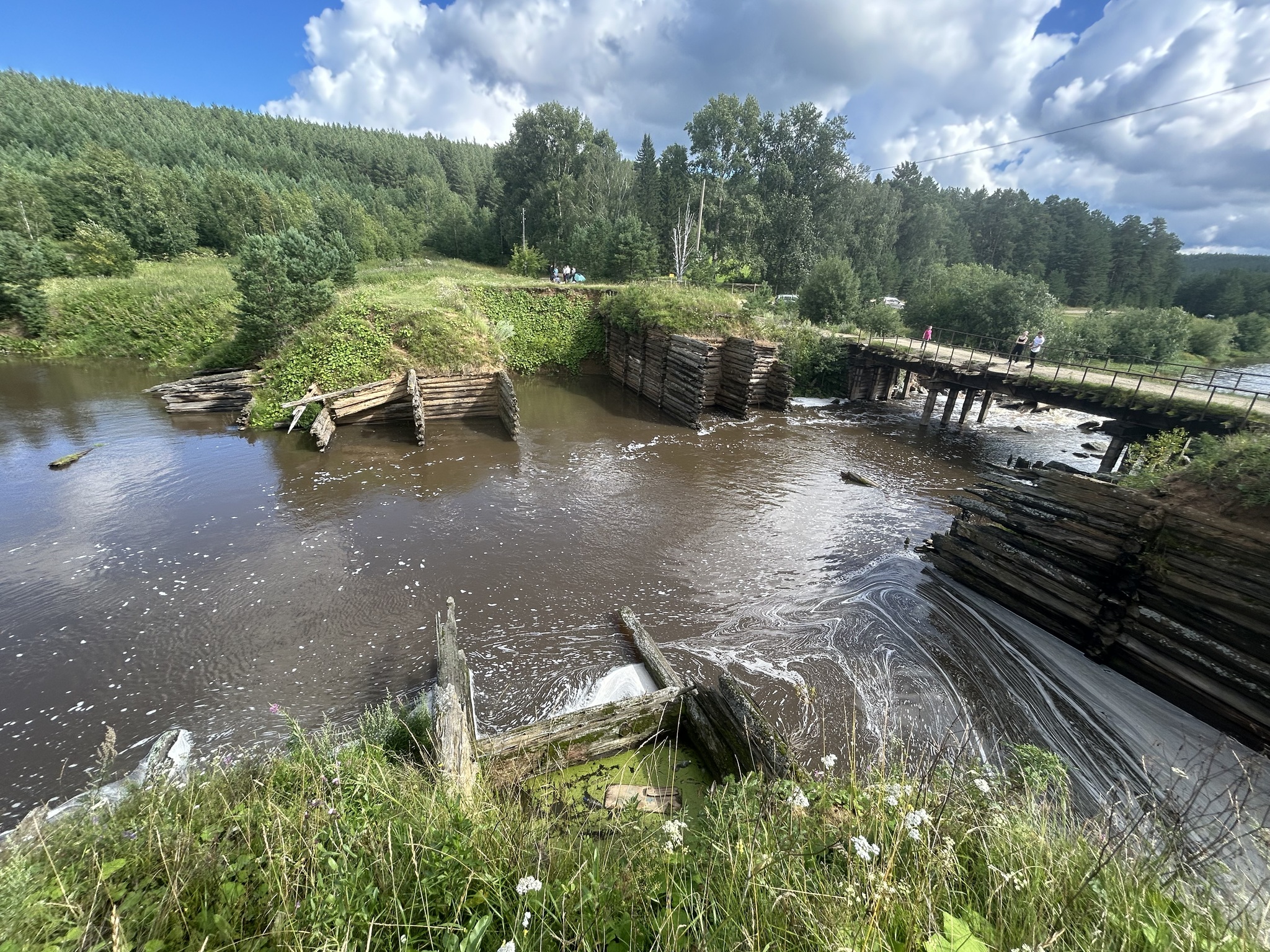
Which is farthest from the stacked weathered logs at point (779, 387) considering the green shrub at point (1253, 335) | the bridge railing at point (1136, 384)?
the green shrub at point (1253, 335)

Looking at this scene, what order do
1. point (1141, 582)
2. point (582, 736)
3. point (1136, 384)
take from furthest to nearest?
point (1136, 384) → point (1141, 582) → point (582, 736)

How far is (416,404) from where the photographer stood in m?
15.9

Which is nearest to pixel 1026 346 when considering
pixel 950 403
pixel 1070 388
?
pixel 950 403

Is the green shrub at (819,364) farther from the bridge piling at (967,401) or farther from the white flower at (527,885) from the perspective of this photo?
the white flower at (527,885)

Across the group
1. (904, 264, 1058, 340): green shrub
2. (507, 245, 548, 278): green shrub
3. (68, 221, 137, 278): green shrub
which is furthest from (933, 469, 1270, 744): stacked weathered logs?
(68, 221, 137, 278): green shrub

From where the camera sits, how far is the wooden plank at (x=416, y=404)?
1577 cm

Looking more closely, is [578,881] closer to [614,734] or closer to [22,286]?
[614,734]

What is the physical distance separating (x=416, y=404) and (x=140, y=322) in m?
20.8

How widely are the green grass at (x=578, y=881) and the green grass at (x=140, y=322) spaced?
90.4ft

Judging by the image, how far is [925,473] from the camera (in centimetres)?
1619

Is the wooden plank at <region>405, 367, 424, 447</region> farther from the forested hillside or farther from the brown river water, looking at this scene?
the forested hillside

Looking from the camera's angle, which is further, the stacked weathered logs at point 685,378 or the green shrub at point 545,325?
the green shrub at point 545,325

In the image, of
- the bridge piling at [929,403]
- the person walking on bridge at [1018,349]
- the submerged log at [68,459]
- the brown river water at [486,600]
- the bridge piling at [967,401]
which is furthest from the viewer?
the bridge piling at [929,403]

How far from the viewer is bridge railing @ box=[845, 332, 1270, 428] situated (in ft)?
44.3
